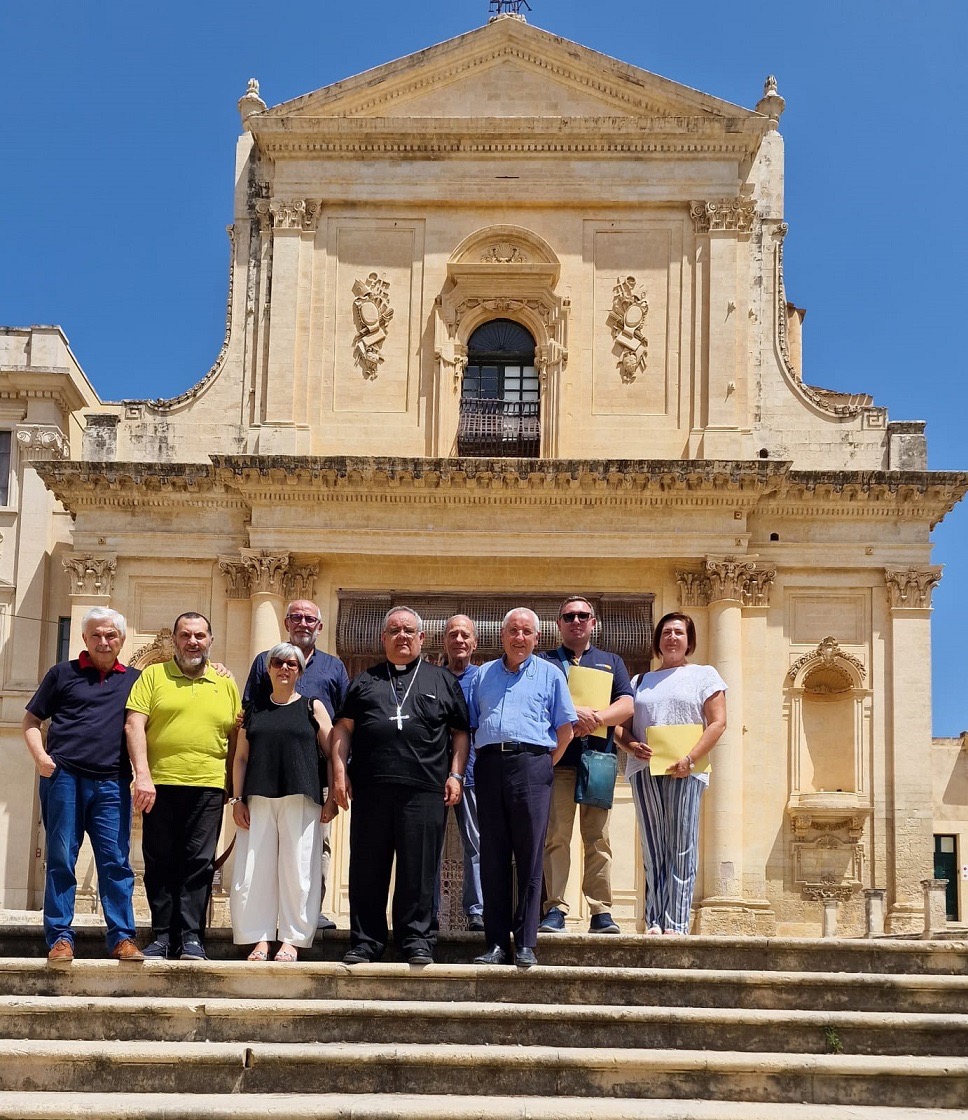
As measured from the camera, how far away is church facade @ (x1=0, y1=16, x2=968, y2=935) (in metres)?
23.4

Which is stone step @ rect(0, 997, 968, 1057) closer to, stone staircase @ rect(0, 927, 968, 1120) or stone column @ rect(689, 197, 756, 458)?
stone staircase @ rect(0, 927, 968, 1120)

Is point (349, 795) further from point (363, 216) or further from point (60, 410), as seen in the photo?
point (60, 410)

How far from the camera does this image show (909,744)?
23.5m

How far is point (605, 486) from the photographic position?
76.7 ft

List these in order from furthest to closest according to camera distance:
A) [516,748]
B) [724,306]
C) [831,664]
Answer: [724,306]
[831,664]
[516,748]

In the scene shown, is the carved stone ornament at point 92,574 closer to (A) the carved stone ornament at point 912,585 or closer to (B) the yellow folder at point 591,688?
(A) the carved stone ornament at point 912,585

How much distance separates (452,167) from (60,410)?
31.0 feet

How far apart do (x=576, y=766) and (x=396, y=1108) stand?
3670 mm

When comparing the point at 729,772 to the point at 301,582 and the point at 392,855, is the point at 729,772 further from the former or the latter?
the point at 392,855

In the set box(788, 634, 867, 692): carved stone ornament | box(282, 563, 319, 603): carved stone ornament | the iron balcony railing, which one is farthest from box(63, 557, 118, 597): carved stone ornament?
box(788, 634, 867, 692): carved stone ornament

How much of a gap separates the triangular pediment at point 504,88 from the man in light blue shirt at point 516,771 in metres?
16.9

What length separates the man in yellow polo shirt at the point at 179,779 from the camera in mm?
9773

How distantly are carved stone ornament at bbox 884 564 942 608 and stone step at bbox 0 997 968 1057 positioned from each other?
51.6ft

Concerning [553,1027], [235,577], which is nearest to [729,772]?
[235,577]
